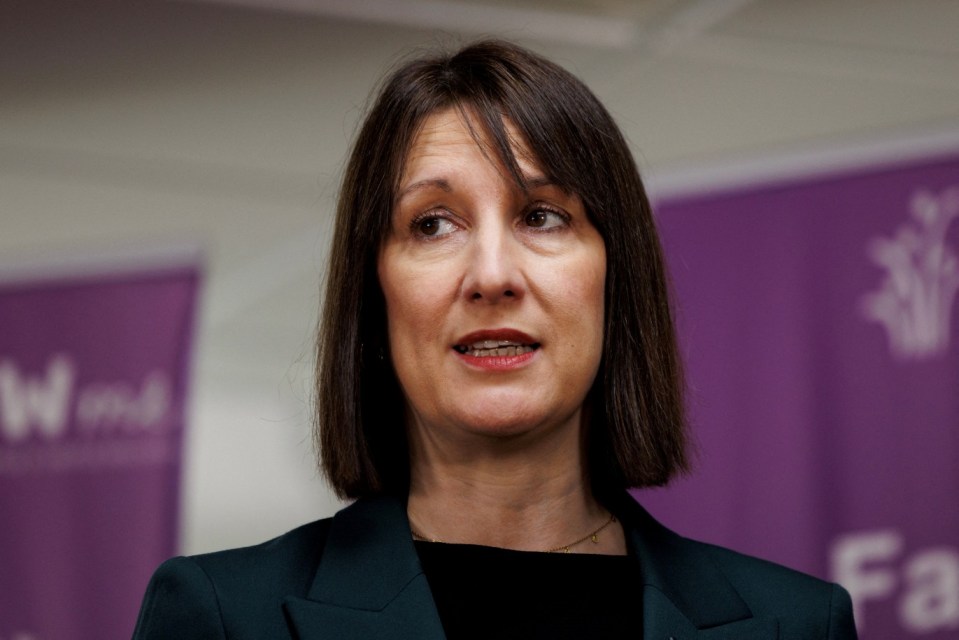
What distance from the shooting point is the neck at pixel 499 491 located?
1.52 metres

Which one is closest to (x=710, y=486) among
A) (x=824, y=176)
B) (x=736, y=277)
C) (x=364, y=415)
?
(x=736, y=277)

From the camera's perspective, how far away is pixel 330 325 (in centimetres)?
162

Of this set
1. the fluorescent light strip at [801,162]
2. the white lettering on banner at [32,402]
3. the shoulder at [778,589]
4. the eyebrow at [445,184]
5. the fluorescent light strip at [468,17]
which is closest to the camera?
the eyebrow at [445,184]

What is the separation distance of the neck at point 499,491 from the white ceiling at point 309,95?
1.33 meters

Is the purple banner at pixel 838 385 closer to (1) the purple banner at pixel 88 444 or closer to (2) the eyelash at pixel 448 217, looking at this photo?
(1) the purple banner at pixel 88 444

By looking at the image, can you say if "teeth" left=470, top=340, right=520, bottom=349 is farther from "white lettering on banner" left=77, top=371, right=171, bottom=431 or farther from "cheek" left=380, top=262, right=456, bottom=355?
"white lettering on banner" left=77, top=371, right=171, bottom=431

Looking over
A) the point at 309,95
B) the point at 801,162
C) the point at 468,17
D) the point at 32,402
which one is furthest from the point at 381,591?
the point at 309,95

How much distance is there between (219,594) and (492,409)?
0.35m

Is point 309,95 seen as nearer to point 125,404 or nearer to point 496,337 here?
point 125,404

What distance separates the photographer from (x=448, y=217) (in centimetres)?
150

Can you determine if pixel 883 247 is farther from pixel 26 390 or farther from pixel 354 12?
pixel 26 390

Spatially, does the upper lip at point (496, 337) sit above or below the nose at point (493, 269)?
below

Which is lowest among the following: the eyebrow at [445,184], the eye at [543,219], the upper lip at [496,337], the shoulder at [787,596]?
the shoulder at [787,596]

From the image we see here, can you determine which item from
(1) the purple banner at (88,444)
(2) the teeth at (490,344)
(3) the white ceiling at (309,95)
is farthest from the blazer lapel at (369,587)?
(1) the purple banner at (88,444)
